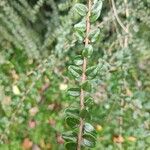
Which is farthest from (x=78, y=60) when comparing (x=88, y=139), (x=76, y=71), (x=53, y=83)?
(x=53, y=83)

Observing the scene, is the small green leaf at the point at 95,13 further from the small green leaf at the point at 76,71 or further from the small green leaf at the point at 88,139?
the small green leaf at the point at 88,139

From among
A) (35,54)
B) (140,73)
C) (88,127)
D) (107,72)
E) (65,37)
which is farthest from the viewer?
(140,73)

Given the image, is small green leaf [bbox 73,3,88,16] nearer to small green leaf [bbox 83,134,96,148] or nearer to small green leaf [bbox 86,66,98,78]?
small green leaf [bbox 86,66,98,78]

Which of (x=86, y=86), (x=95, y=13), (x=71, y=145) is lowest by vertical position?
(x=71, y=145)

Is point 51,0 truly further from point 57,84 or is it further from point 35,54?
point 57,84

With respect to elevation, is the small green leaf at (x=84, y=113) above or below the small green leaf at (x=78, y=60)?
below

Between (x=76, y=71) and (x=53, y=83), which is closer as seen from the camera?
(x=76, y=71)

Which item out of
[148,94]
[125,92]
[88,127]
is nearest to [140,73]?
[148,94]

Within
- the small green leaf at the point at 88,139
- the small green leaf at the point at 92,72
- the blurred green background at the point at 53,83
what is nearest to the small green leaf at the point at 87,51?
the small green leaf at the point at 92,72

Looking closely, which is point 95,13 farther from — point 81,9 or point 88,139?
point 88,139

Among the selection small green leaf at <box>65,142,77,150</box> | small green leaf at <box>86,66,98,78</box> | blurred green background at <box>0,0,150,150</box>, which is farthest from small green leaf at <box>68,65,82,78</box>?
blurred green background at <box>0,0,150,150</box>

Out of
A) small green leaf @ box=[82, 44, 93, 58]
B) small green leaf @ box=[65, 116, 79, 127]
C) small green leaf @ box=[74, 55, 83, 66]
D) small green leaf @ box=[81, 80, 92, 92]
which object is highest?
small green leaf @ box=[82, 44, 93, 58]
